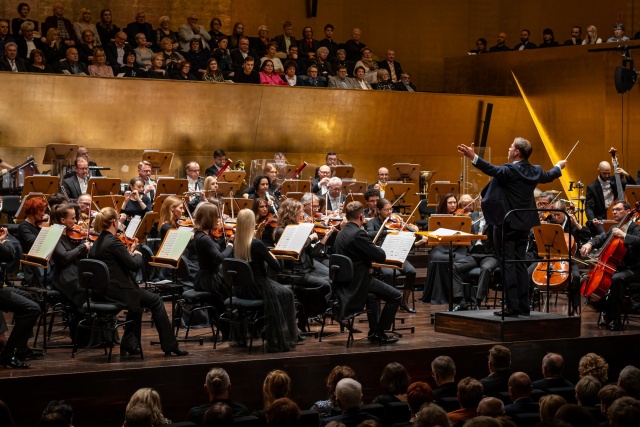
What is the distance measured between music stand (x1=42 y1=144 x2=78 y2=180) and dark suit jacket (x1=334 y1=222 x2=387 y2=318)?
526cm

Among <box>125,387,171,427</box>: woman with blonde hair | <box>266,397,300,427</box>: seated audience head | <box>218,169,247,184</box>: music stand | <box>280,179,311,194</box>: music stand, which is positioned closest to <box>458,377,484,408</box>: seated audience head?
<box>266,397,300,427</box>: seated audience head

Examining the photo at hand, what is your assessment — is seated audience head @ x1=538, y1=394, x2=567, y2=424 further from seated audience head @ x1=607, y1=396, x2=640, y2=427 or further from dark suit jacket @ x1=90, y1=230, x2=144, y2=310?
dark suit jacket @ x1=90, y1=230, x2=144, y2=310

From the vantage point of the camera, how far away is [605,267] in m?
9.00

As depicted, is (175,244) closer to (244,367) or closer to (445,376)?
(244,367)

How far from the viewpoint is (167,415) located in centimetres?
691

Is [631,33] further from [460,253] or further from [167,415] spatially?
[167,415]

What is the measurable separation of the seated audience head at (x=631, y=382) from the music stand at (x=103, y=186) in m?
6.71

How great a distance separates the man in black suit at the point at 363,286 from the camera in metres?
8.20

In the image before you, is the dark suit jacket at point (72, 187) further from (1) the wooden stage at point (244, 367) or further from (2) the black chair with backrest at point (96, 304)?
(2) the black chair with backrest at point (96, 304)

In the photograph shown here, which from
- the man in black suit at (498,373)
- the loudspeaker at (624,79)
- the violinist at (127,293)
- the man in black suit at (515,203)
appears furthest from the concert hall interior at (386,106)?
the man in black suit at (498,373)

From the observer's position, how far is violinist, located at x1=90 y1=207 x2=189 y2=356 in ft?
24.6

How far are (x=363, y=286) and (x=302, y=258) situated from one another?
1039mm

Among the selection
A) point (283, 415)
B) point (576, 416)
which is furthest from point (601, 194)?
point (283, 415)

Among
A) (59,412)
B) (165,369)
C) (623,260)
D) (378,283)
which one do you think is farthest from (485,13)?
(59,412)
